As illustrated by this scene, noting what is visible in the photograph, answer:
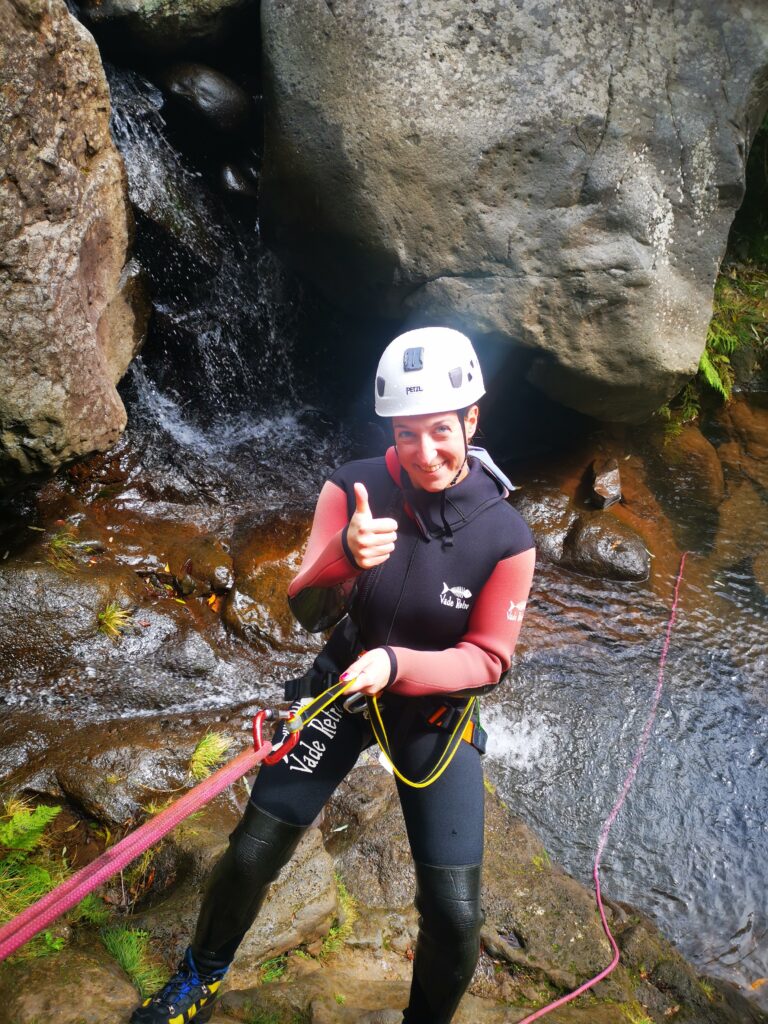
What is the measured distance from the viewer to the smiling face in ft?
8.19

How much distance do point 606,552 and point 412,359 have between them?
178 inches

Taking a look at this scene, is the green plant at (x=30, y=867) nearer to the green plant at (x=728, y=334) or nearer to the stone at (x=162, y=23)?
the stone at (x=162, y=23)

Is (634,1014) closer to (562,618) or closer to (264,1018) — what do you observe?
(264,1018)

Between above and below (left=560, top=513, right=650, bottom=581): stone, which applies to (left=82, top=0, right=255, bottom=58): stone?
above

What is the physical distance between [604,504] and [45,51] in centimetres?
568

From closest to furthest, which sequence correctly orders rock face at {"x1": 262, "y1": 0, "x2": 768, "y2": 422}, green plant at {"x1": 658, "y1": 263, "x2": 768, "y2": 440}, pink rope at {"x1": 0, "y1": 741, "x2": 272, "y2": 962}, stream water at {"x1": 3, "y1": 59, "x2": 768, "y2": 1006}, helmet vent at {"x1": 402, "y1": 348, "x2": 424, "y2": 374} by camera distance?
1. pink rope at {"x1": 0, "y1": 741, "x2": 272, "y2": 962}
2. helmet vent at {"x1": 402, "y1": 348, "x2": 424, "y2": 374}
3. stream water at {"x1": 3, "y1": 59, "x2": 768, "y2": 1006}
4. rock face at {"x1": 262, "y1": 0, "x2": 768, "y2": 422}
5. green plant at {"x1": 658, "y1": 263, "x2": 768, "y2": 440}

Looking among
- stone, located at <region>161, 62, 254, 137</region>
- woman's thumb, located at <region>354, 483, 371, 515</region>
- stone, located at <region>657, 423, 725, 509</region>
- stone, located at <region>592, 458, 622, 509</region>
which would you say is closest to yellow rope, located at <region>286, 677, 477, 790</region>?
woman's thumb, located at <region>354, 483, 371, 515</region>

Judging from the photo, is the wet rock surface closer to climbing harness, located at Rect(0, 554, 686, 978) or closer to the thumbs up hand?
climbing harness, located at Rect(0, 554, 686, 978)

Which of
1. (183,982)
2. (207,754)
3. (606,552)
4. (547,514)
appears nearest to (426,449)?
(183,982)

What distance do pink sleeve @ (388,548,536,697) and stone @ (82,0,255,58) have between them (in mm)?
6145

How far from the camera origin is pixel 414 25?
547 centimetres

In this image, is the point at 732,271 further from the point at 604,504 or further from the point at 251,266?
the point at 251,266

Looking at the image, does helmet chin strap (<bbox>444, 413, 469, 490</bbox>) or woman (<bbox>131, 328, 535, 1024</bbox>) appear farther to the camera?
helmet chin strap (<bbox>444, 413, 469, 490</bbox>)

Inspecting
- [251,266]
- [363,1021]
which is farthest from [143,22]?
[363,1021]
